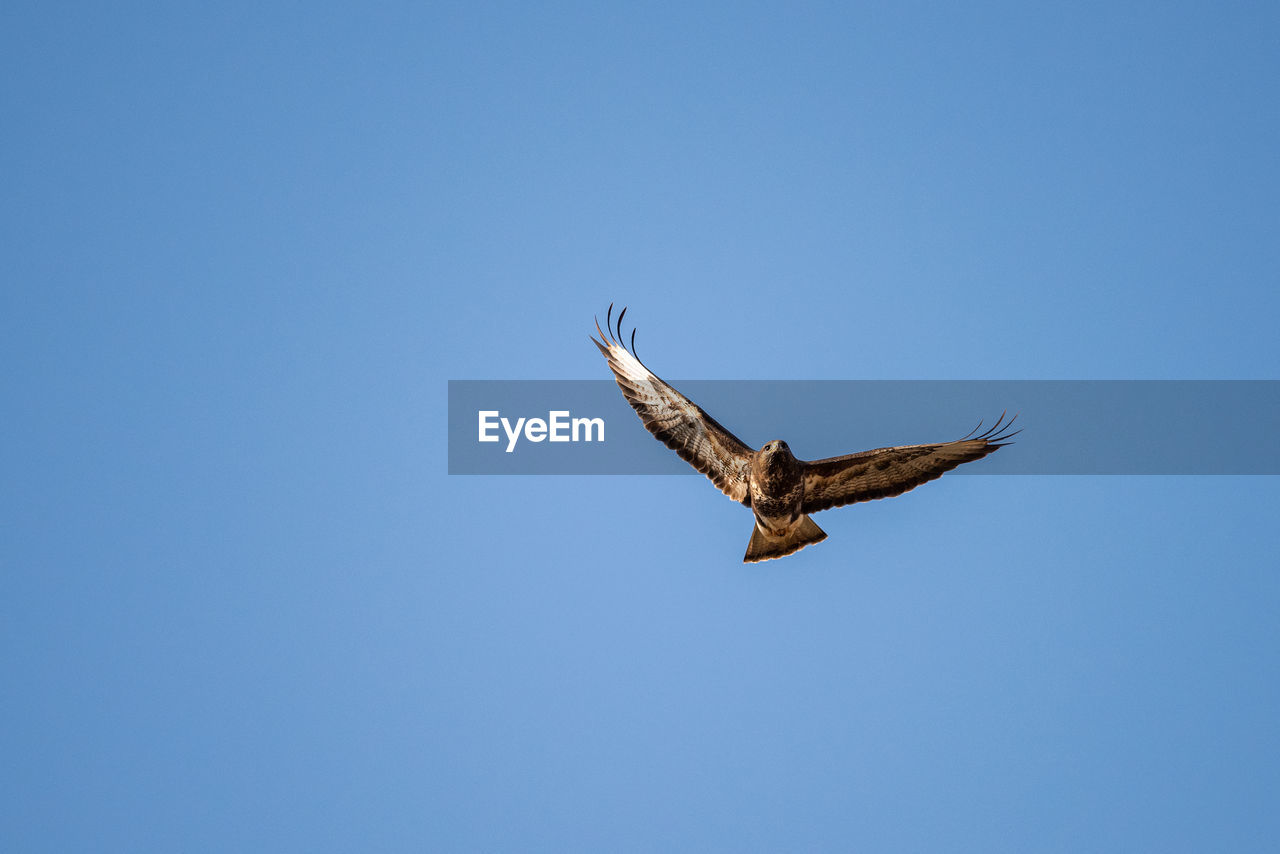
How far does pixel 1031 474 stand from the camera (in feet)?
39.3

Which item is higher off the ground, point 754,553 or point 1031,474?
point 1031,474

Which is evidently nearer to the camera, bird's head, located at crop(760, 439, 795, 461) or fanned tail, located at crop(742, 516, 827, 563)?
bird's head, located at crop(760, 439, 795, 461)

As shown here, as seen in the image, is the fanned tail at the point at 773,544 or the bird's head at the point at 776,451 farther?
the fanned tail at the point at 773,544

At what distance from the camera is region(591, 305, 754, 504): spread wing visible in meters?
10.6

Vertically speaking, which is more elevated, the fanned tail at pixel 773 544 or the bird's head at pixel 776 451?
the bird's head at pixel 776 451

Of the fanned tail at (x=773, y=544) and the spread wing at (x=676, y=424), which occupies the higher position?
the spread wing at (x=676, y=424)

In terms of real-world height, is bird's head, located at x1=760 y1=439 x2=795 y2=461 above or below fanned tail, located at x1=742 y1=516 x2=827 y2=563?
above

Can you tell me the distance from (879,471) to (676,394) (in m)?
1.94

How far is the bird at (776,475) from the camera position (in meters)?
10.4

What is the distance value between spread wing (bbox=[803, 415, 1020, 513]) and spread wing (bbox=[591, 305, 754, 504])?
62cm

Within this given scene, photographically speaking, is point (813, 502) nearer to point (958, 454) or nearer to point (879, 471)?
point (879, 471)

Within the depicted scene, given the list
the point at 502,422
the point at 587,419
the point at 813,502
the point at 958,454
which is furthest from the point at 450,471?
the point at 958,454

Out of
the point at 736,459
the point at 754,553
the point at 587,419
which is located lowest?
the point at 754,553

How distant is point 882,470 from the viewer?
10.8 m
